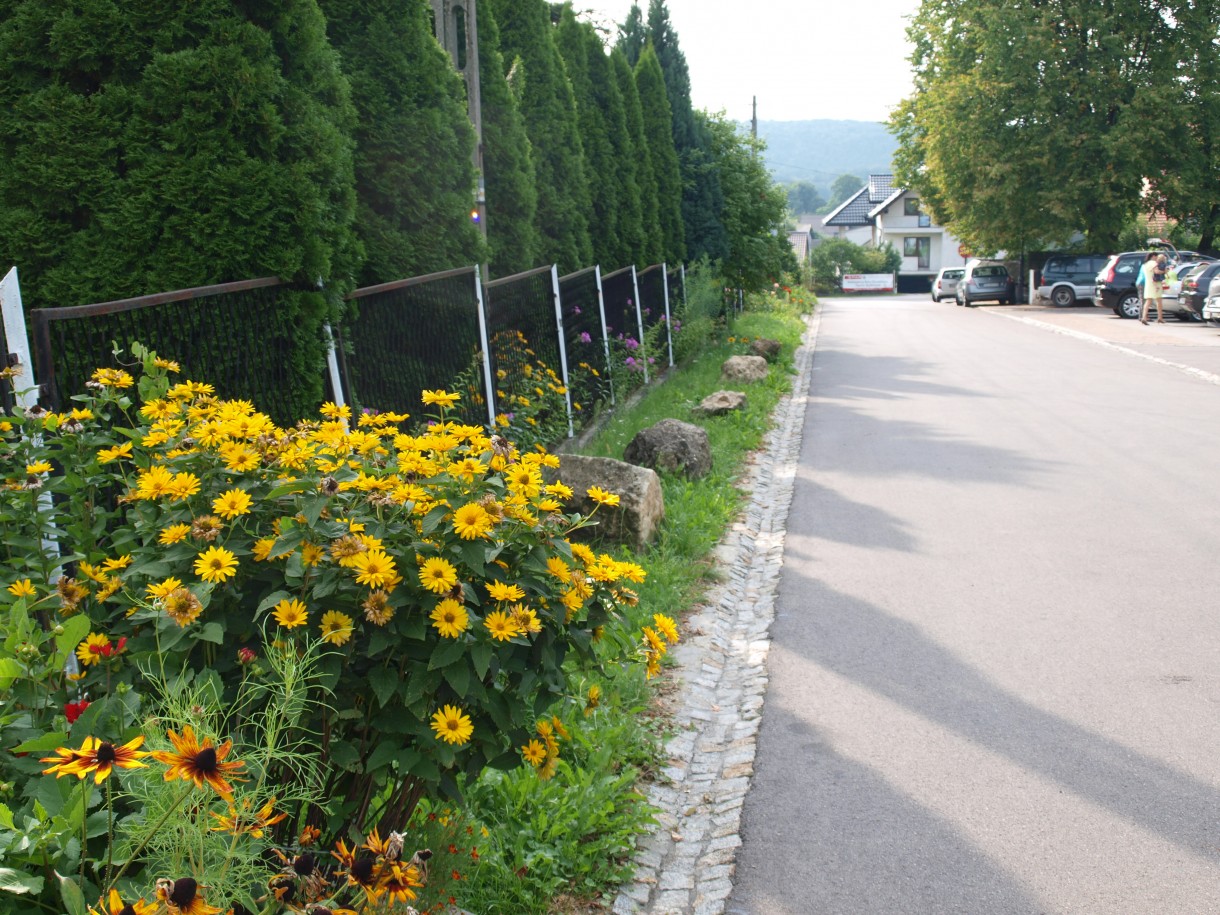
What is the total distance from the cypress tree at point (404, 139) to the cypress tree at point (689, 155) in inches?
605

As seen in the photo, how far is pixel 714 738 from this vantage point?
490 centimetres

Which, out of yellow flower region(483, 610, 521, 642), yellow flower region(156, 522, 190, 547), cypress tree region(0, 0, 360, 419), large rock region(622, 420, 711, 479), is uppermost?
cypress tree region(0, 0, 360, 419)

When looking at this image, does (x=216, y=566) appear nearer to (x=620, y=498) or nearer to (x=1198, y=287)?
(x=620, y=498)

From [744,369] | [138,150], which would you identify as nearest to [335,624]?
[138,150]

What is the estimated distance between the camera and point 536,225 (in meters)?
14.3

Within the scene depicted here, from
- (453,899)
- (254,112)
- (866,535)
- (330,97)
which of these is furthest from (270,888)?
(866,535)

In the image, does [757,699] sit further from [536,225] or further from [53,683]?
[536,225]

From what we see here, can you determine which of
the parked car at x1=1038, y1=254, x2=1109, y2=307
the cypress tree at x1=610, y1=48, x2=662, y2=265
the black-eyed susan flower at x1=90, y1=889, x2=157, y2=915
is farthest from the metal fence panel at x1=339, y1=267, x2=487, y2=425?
the parked car at x1=1038, y1=254, x2=1109, y2=307

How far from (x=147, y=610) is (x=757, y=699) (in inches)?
127

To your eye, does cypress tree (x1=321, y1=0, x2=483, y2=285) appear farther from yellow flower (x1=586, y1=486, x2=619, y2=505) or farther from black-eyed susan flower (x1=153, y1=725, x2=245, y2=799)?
black-eyed susan flower (x1=153, y1=725, x2=245, y2=799)

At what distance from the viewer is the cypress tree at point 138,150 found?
5273 mm

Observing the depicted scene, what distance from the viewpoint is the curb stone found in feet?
12.2

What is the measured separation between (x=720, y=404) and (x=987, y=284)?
35.1 m

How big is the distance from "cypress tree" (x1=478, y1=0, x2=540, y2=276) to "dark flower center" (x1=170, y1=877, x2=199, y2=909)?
402 inches
